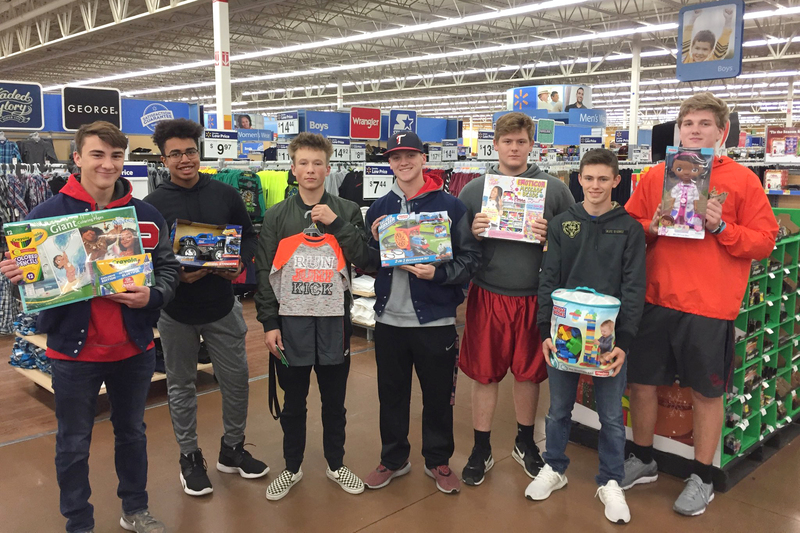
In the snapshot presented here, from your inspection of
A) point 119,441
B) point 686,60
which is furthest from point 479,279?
point 686,60

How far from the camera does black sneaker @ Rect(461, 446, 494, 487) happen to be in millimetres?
3188

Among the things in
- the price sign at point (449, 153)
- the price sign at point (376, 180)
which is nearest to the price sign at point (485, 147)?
the price sign at point (449, 153)

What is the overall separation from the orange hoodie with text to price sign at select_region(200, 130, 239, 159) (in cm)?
604

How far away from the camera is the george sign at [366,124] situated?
9.04 meters

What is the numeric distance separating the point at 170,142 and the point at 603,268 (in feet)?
6.96

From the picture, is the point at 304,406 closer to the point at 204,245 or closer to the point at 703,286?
the point at 204,245

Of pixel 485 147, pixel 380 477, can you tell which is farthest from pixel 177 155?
pixel 485 147

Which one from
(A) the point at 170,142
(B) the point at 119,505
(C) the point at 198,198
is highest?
(A) the point at 170,142

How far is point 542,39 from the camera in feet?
60.5

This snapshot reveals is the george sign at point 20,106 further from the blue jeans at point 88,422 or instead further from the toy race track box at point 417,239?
the toy race track box at point 417,239

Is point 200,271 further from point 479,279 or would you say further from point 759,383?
point 759,383

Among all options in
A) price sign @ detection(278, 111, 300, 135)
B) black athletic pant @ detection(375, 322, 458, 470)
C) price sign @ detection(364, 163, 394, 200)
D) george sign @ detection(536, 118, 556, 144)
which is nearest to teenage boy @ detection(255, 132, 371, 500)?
black athletic pant @ detection(375, 322, 458, 470)

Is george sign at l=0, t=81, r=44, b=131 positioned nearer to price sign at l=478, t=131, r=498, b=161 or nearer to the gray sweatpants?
the gray sweatpants

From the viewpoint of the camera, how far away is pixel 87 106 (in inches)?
240
